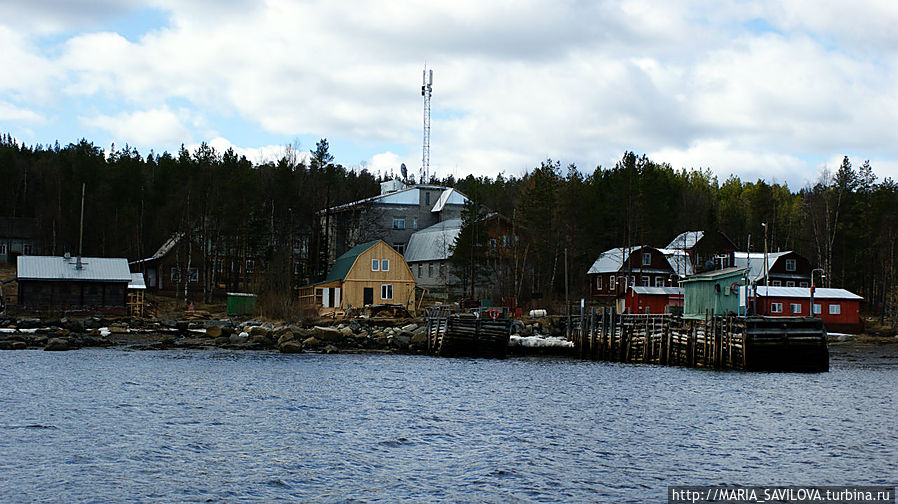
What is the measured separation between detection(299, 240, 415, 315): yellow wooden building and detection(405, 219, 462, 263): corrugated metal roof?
34.3 feet

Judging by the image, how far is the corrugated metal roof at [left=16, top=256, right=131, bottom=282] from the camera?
217ft

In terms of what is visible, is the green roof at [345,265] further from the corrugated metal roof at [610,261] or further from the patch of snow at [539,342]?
the corrugated metal roof at [610,261]

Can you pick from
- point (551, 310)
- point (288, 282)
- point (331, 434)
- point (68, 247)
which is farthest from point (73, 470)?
point (68, 247)

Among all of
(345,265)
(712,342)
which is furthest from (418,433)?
(345,265)

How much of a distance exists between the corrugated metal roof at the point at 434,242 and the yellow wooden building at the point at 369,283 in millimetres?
10454

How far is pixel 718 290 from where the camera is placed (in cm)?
4488

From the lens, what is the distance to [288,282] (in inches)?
2771

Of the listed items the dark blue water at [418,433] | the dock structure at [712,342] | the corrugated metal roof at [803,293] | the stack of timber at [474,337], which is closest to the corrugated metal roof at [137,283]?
the dark blue water at [418,433]

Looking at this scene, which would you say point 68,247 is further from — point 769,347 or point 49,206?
point 769,347

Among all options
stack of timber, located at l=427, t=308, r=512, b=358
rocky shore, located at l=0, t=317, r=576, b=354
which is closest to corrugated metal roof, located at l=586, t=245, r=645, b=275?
rocky shore, located at l=0, t=317, r=576, b=354

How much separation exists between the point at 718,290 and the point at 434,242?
45941 millimetres

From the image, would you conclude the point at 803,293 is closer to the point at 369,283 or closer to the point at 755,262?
the point at 755,262

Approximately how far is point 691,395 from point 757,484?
14802 millimetres

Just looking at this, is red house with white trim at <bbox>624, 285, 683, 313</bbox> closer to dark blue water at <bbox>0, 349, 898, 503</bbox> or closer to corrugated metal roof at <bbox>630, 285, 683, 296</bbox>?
corrugated metal roof at <bbox>630, 285, 683, 296</bbox>
